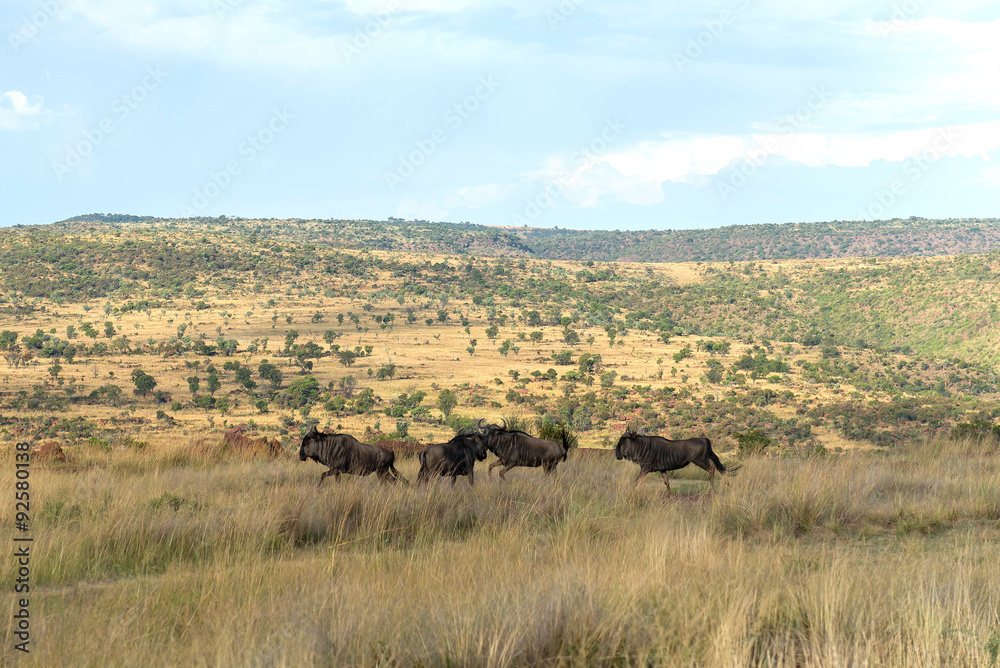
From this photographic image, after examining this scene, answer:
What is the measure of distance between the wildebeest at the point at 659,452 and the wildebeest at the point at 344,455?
9.66ft

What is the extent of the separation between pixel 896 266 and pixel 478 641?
149814mm

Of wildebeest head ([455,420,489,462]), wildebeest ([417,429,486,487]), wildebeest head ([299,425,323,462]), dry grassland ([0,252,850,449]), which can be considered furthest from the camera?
dry grassland ([0,252,850,449])

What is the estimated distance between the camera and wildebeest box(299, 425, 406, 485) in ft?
29.3

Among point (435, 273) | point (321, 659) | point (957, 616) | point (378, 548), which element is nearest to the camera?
point (321, 659)

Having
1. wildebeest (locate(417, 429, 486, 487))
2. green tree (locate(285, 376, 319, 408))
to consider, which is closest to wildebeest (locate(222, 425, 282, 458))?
wildebeest (locate(417, 429, 486, 487))

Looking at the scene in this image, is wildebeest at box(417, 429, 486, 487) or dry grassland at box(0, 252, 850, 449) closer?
wildebeest at box(417, 429, 486, 487)

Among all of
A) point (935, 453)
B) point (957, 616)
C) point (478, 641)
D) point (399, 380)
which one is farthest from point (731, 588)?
point (399, 380)

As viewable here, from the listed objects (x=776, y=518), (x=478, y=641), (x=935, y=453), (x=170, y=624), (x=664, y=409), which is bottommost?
(x=664, y=409)

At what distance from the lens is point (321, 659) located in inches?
142

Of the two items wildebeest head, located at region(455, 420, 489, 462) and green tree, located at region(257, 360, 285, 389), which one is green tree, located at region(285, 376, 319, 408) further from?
wildebeest head, located at region(455, 420, 489, 462)

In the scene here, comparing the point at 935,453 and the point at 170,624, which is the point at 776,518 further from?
the point at 935,453

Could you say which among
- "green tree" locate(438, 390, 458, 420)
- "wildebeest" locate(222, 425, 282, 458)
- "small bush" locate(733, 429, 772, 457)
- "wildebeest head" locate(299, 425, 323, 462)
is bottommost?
"green tree" locate(438, 390, 458, 420)

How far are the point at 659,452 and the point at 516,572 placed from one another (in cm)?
492

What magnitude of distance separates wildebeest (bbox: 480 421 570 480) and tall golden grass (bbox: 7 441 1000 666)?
276 millimetres
